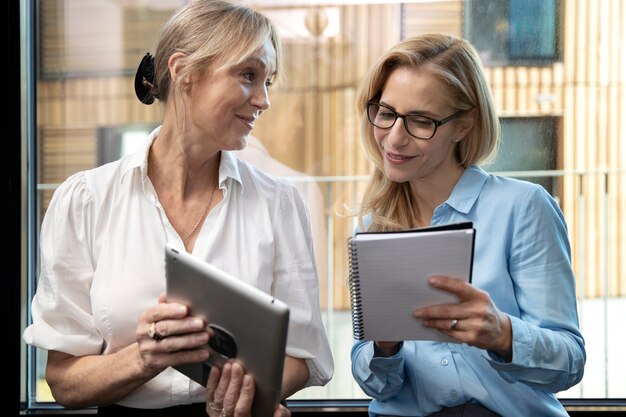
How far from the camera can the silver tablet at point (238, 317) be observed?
1421mm

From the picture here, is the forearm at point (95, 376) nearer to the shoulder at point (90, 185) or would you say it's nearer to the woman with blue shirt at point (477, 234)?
the shoulder at point (90, 185)

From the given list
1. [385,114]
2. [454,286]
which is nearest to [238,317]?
[454,286]

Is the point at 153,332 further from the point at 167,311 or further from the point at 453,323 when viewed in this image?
the point at 453,323

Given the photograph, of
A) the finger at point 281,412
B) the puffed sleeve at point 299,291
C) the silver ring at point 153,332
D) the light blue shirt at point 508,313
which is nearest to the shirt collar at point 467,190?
the light blue shirt at point 508,313

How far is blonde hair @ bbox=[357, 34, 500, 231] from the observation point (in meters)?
1.86

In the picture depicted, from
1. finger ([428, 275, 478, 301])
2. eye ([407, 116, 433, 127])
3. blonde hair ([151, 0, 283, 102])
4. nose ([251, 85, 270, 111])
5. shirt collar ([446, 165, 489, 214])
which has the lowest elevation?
finger ([428, 275, 478, 301])

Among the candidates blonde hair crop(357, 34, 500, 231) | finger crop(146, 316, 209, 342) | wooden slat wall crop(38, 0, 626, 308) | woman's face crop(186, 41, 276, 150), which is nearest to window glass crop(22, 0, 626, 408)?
wooden slat wall crop(38, 0, 626, 308)

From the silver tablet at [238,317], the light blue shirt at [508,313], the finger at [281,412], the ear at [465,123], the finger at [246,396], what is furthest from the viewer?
the ear at [465,123]

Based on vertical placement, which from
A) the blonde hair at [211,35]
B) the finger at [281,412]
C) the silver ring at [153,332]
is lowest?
the finger at [281,412]

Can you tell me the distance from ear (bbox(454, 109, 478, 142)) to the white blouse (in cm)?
41

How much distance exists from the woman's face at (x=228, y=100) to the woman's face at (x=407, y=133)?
0.28 metres

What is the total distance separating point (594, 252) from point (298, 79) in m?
1.08

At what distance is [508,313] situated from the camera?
183cm

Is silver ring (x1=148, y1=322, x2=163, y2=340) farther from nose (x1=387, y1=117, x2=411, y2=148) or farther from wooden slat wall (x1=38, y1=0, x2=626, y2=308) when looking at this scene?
wooden slat wall (x1=38, y1=0, x2=626, y2=308)
